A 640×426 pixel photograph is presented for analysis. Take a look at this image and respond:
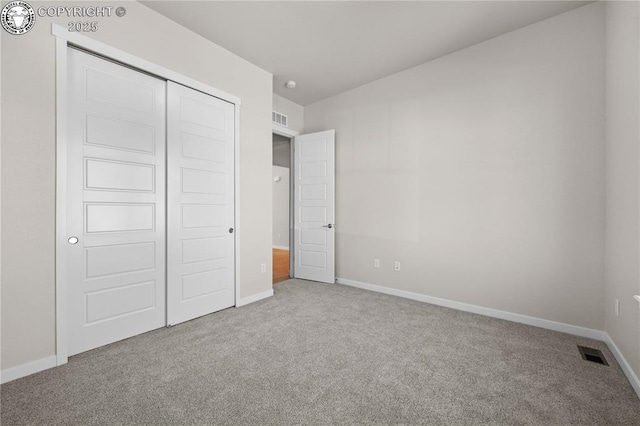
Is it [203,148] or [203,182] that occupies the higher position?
[203,148]

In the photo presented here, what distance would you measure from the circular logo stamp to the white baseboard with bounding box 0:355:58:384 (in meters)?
2.27

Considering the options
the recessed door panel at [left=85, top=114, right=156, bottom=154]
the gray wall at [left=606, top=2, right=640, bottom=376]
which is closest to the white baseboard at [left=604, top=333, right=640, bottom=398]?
the gray wall at [left=606, top=2, right=640, bottom=376]

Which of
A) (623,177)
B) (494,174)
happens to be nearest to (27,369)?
(494,174)

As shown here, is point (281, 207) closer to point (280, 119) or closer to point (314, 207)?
point (314, 207)

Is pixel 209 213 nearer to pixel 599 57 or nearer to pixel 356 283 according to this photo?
pixel 356 283

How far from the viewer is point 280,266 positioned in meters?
5.93

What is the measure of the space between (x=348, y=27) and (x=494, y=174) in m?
2.18

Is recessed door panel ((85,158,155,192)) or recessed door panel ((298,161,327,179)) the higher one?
recessed door panel ((298,161,327,179))

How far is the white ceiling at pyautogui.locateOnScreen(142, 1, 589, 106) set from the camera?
257 cm

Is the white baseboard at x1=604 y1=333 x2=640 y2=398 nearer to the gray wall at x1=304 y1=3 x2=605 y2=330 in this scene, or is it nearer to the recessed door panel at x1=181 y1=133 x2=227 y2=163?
the gray wall at x1=304 y1=3 x2=605 y2=330

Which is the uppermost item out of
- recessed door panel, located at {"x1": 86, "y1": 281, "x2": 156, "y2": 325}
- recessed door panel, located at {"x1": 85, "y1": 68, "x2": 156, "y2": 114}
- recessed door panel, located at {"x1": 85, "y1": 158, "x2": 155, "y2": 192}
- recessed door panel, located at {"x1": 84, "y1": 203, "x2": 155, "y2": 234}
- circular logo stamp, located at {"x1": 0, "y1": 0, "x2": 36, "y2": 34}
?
circular logo stamp, located at {"x1": 0, "y1": 0, "x2": 36, "y2": 34}

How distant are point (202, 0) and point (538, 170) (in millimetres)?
3528

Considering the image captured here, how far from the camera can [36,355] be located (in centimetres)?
201

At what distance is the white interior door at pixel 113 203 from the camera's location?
2.21 meters
